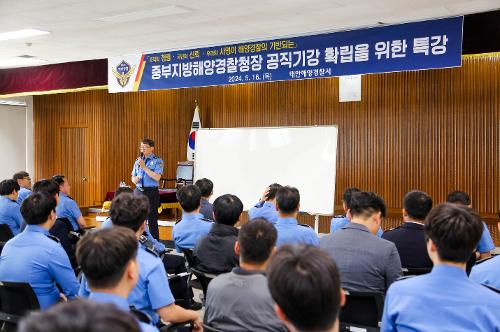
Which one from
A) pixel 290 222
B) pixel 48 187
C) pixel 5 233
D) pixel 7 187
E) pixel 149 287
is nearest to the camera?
pixel 149 287

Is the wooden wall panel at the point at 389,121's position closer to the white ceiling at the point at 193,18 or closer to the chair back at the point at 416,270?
the white ceiling at the point at 193,18

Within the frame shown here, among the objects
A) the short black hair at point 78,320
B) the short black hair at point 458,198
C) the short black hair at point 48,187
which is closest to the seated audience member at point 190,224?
the short black hair at point 48,187

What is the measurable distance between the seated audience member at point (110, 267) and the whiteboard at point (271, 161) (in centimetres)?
593

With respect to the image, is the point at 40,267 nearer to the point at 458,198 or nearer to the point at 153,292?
the point at 153,292

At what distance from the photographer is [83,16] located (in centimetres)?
643

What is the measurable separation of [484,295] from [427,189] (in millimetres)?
6726

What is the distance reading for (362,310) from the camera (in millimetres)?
2875

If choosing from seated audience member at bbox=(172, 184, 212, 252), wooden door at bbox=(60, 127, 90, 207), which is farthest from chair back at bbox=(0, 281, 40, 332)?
wooden door at bbox=(60, 127, 90, 207)

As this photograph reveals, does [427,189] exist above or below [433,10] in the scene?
below

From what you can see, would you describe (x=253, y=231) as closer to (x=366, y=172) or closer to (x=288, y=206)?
(x=288, y=206)

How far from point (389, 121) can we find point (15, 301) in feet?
22.3

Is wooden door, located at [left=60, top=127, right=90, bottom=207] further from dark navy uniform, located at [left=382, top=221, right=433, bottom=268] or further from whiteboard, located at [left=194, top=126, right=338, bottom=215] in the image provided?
dark navy uniform, located at [left=382, top=221, right=433, bottom=268]

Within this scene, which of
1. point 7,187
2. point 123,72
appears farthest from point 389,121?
point 7,187

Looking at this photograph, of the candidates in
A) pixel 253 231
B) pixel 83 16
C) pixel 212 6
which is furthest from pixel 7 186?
pixel 253 231
